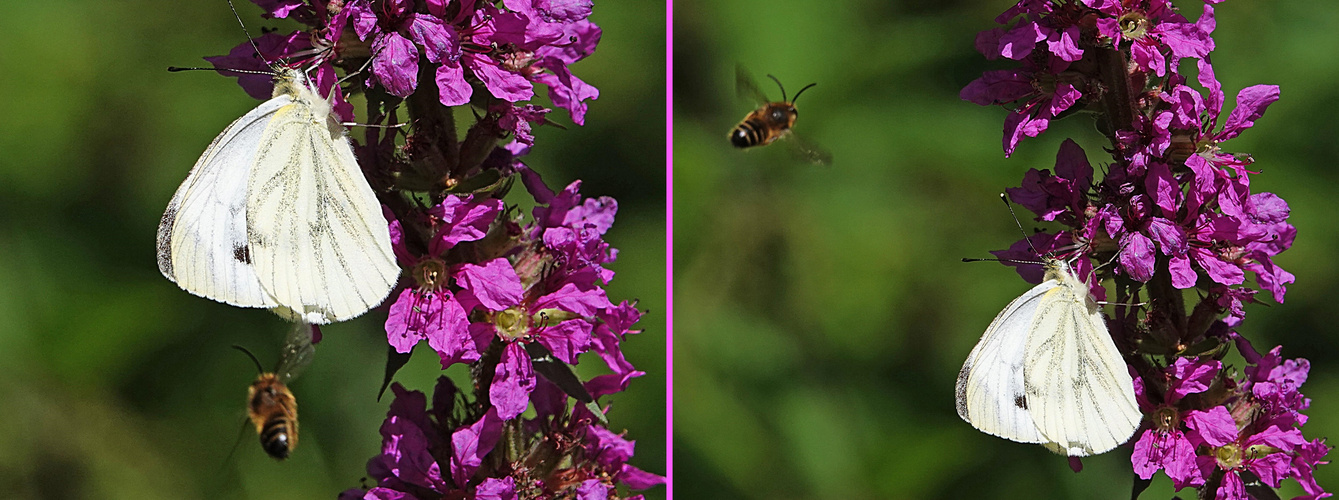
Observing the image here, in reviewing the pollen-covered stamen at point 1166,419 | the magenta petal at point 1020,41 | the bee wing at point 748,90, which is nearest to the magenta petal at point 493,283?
the magenta petal at point 1020,41

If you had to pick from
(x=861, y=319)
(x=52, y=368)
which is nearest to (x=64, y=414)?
(x=52, y=368)

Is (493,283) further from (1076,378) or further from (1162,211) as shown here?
(1162,211)

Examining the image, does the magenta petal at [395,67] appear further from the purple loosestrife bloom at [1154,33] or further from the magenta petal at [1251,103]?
the magenta petal at [1251,103]

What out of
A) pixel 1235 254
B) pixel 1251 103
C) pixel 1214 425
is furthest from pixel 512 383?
pixel 1251 103

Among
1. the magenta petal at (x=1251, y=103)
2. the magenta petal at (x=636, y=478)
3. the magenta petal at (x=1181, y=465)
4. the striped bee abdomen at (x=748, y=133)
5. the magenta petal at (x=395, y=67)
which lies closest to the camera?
the magenta petal at (x=395, y=67)

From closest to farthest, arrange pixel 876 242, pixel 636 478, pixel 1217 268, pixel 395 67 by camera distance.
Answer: pixel 395 67
pixel 1217 268
pixel 636 478
pixel 876 242
